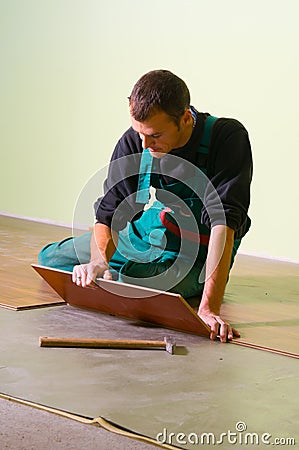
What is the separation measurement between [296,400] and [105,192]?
1.22 metres

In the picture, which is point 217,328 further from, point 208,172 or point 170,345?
point 208,172

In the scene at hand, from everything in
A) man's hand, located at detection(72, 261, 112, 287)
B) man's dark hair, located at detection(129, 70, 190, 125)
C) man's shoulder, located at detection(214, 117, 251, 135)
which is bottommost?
man's hand, located at detection(72, 261, 112, 287)

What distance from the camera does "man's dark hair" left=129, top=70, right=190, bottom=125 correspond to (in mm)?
2482

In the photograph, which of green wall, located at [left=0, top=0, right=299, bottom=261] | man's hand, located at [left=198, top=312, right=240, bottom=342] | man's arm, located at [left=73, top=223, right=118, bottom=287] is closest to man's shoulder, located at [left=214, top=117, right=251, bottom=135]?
man's arm, located at [left=73, top=223, right=118, bottom=287]

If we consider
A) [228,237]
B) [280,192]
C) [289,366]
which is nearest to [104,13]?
[280,192]

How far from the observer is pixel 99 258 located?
110 inches

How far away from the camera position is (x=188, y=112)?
2.70 metres

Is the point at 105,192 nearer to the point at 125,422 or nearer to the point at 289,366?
the point at 289,366

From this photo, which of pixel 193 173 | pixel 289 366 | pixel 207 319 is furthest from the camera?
pixel 193 173

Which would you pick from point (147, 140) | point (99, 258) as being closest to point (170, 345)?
point (99, 258)

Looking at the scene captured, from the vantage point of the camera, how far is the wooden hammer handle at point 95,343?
7.79 feet

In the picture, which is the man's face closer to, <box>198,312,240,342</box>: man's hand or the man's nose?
the man's nose

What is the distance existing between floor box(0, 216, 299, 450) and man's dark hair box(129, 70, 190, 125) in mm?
708

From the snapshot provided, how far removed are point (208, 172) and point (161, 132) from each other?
35cm
